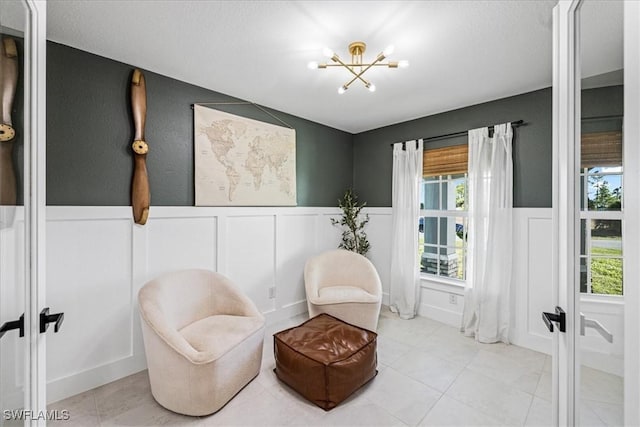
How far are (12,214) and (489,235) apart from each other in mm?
3279

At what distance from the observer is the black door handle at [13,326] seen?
0.81 metres

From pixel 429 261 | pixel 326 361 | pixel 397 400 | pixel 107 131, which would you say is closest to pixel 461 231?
pixel 429 261

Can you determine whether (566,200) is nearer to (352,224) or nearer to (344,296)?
(344,296)

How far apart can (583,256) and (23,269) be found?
1.90m

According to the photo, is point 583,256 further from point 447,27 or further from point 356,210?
point 356,210

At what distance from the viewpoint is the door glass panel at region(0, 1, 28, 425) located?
2.68 ft

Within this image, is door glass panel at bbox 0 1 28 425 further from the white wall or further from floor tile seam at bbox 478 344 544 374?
floor tile seam at bbox 478 344 544 374

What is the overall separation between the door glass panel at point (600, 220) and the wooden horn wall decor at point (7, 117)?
5.37ft

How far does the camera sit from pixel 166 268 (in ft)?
7.58

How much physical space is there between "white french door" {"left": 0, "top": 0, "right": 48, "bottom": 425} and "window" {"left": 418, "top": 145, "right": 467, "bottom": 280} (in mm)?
3291

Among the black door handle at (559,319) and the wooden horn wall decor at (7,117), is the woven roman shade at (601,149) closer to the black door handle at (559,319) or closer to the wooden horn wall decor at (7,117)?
the black door handle at (559,319)

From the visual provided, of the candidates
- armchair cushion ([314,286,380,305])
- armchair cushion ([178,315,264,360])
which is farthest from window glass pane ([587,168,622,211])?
armchair cushion ([314,286,380,305])

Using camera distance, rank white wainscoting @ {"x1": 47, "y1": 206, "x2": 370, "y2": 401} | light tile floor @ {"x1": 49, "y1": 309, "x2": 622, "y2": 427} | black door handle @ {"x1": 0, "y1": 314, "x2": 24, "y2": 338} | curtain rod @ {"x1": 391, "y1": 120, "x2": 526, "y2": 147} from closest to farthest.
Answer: black door handle @ {"x1": 0, "y1": 314, "x2": 24, "y2": 338} → light tile floor @ {"x1": 49, "y1": 309, "x2": 622, "y2": 427} → white wainscoting @ {"x1": 47, "y1": 206, "x2": 370, "y2": 401} → curtain rod @ {"x1": 391, "y1": 120, "x2": 526, "y2": 147}

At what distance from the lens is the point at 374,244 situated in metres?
3.85
